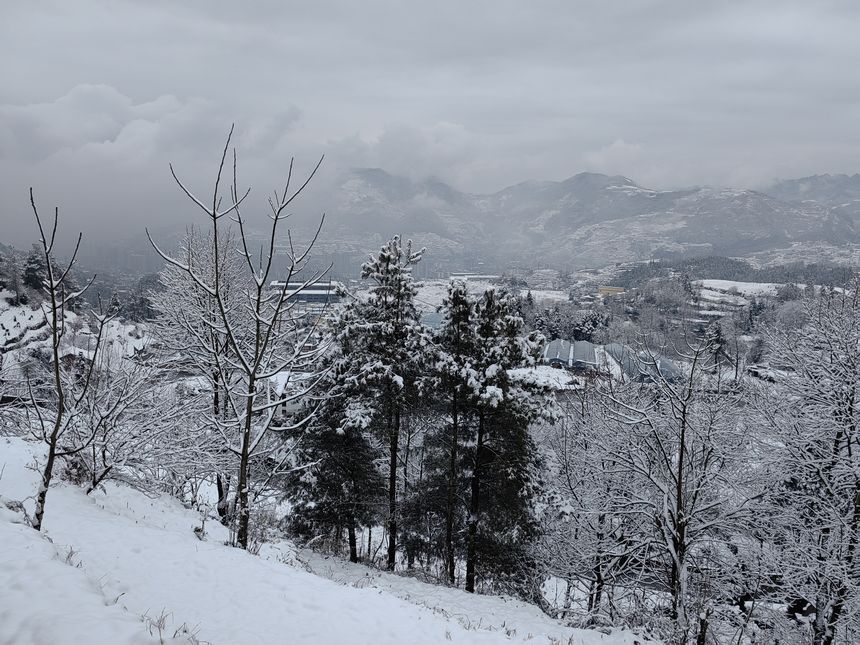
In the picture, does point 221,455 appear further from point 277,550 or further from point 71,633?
point 71,633

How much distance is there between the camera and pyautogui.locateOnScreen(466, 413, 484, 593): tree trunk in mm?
12461

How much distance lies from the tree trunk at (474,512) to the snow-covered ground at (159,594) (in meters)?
4.48

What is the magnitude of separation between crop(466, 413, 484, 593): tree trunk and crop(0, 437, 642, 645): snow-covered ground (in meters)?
4.48

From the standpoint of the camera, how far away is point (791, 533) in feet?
29.6

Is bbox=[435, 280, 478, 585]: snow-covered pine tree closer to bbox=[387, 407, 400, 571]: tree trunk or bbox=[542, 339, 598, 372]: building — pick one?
bbox=[387, 407, 400, 571]: tree trunk

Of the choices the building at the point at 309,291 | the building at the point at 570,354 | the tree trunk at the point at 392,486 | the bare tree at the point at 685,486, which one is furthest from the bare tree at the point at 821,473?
the building at the point at 570,354

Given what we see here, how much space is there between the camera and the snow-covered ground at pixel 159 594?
3.58m

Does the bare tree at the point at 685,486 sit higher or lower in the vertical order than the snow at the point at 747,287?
lower

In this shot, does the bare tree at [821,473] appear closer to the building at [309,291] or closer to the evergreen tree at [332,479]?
the building at [309,291]

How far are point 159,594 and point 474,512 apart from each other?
927 centimetres

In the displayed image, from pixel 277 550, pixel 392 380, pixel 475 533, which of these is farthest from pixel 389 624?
pixel 475 533

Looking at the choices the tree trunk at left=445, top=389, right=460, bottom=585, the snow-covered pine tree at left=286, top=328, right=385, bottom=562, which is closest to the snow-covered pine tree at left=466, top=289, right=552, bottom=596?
the tree trunk at left=445, top=389, right=460, bottom=585

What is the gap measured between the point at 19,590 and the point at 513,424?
1027cm

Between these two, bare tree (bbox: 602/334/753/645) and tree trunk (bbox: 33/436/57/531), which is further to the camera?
bare tree (bbox: 602/334/753/645)
